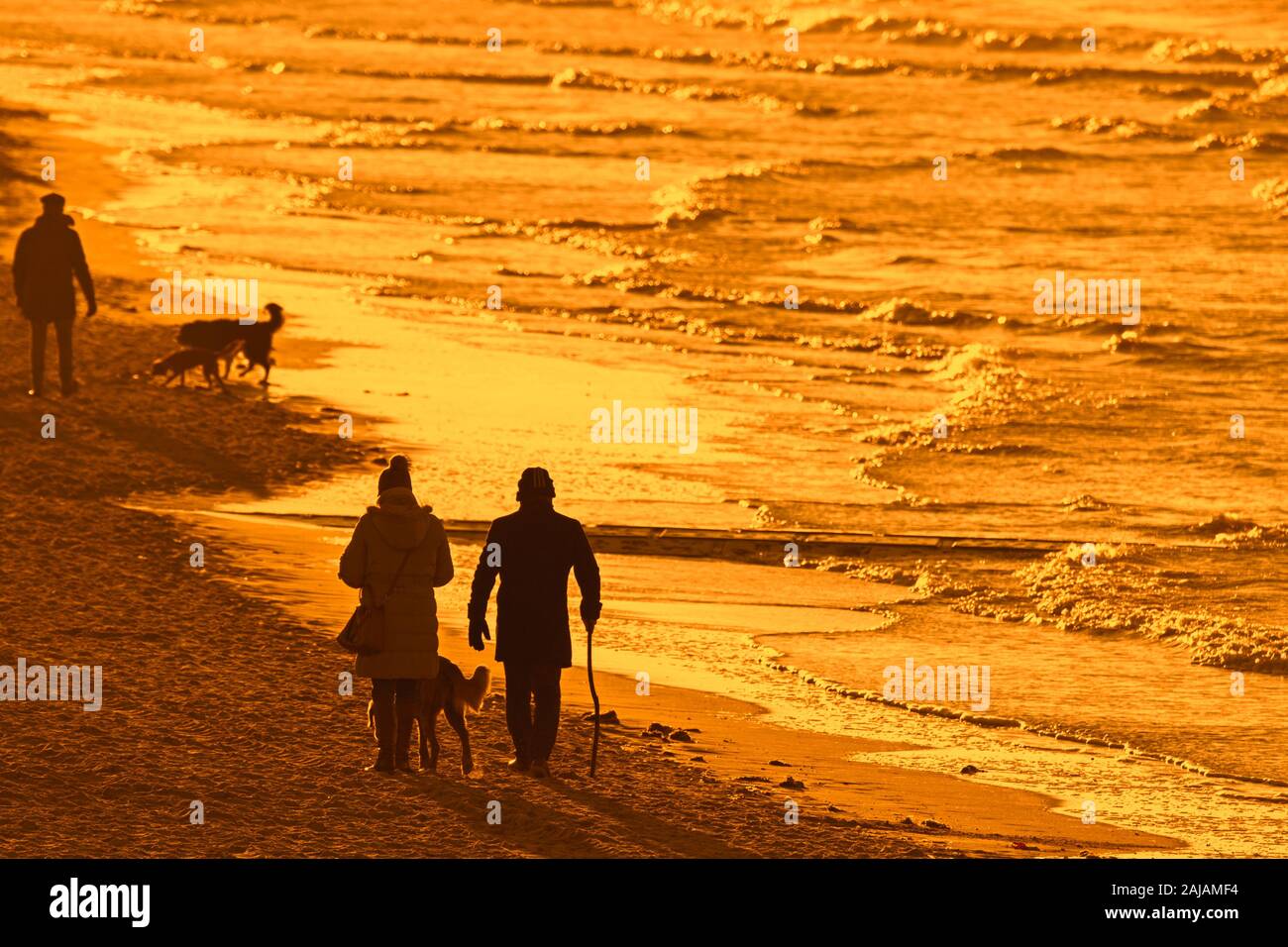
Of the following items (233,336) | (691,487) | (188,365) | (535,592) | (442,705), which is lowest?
(442,705)

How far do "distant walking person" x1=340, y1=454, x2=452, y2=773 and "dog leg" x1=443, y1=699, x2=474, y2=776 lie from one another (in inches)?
14.7

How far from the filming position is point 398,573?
33.2ft

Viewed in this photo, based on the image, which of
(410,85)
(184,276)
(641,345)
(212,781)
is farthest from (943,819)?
(410,85)

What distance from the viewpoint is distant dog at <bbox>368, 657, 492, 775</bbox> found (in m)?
10.4

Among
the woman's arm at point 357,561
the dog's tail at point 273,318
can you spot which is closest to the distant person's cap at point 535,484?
the woman's arm at point 357,561

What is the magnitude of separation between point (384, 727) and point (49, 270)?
9.19 m

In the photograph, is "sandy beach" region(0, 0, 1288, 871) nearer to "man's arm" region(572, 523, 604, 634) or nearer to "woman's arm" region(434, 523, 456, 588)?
"man's arm" region(572, 523, 604, 634)

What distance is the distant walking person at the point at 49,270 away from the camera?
1833cm

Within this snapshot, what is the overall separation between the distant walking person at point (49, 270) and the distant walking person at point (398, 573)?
8762 millimetres

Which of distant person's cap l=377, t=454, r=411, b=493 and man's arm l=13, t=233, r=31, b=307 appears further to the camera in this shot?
man's arm l=13, t=233, r=31, b=307

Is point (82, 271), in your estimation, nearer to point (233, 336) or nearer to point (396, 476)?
point (233, 336)

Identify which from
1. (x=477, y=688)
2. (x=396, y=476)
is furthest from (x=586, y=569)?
(x=396, y=476)

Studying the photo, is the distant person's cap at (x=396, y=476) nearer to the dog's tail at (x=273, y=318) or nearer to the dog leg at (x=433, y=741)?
the dog leg at (x=433, y=741)

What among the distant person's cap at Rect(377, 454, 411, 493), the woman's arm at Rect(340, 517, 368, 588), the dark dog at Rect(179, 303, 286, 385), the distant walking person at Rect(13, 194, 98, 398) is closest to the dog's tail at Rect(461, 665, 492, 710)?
the woman's arm at Rect(340, 517, 368, 588)
